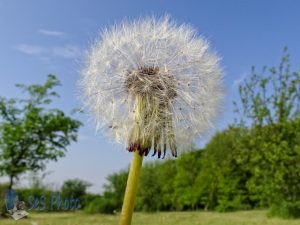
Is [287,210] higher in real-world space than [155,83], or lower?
higher

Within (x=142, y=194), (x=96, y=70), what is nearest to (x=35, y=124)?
(x=142, y=194)

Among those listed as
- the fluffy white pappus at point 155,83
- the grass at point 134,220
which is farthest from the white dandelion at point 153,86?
the grass at point 134,220

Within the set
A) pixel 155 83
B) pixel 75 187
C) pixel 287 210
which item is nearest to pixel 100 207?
pixel 75 187

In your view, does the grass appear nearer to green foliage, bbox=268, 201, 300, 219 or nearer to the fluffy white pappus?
green foliage, bbox=268, 201, 300, 219

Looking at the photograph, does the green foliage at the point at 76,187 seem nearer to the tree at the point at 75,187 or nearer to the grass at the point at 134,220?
the tree at the point at 75,187

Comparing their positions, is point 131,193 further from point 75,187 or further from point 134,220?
point 75,187

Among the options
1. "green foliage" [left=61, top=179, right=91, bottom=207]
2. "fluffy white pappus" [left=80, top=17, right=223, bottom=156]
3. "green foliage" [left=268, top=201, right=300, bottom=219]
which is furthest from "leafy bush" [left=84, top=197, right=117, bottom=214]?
"fluffy white pappus" [left=80, top=17, right=223, bottom=156]

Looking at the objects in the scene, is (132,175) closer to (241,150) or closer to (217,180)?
(241,150)

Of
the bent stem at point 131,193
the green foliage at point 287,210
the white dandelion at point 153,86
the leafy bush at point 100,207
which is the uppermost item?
the leafy bush at point 100,207
